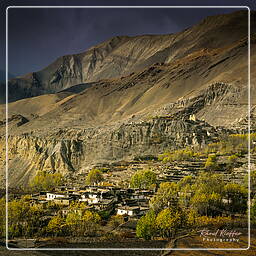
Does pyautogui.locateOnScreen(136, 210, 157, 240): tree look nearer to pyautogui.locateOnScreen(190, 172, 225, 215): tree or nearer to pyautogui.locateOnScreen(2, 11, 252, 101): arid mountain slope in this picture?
pyautogui.locateOnScreen(190, 172, 225, 215): tree

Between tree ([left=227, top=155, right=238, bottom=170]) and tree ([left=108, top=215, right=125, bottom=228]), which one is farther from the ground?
tree ([left=227, top=155, right=238, bottom=170])

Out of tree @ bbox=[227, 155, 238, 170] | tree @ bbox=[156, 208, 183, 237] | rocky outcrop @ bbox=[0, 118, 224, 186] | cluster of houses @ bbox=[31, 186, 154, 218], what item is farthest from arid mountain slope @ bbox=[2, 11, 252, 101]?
tree @ bbox=[156, 208, 183, 237]

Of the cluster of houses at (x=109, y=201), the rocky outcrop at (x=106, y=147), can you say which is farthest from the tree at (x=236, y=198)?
the rocky outcrop at (x=106, y=147)

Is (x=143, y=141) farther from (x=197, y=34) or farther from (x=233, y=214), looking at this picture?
(x=197, y=34)

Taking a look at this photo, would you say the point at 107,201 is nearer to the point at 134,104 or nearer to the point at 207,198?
the point at 207,198

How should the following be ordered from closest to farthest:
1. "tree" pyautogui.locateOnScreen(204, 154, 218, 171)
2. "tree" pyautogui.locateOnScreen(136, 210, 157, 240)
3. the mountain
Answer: "tree" pyautogui.locateOnScreen(136, 210, 157, 240) → "tree" pyautogui.locateOnScreen(204, 154, 218, 171) → the mountain

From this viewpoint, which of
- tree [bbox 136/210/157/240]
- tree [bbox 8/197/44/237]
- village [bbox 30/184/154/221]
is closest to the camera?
tree [bbox 8/197/44/237]

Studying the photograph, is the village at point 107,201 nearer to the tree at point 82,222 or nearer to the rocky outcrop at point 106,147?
the tree at point 82,222
